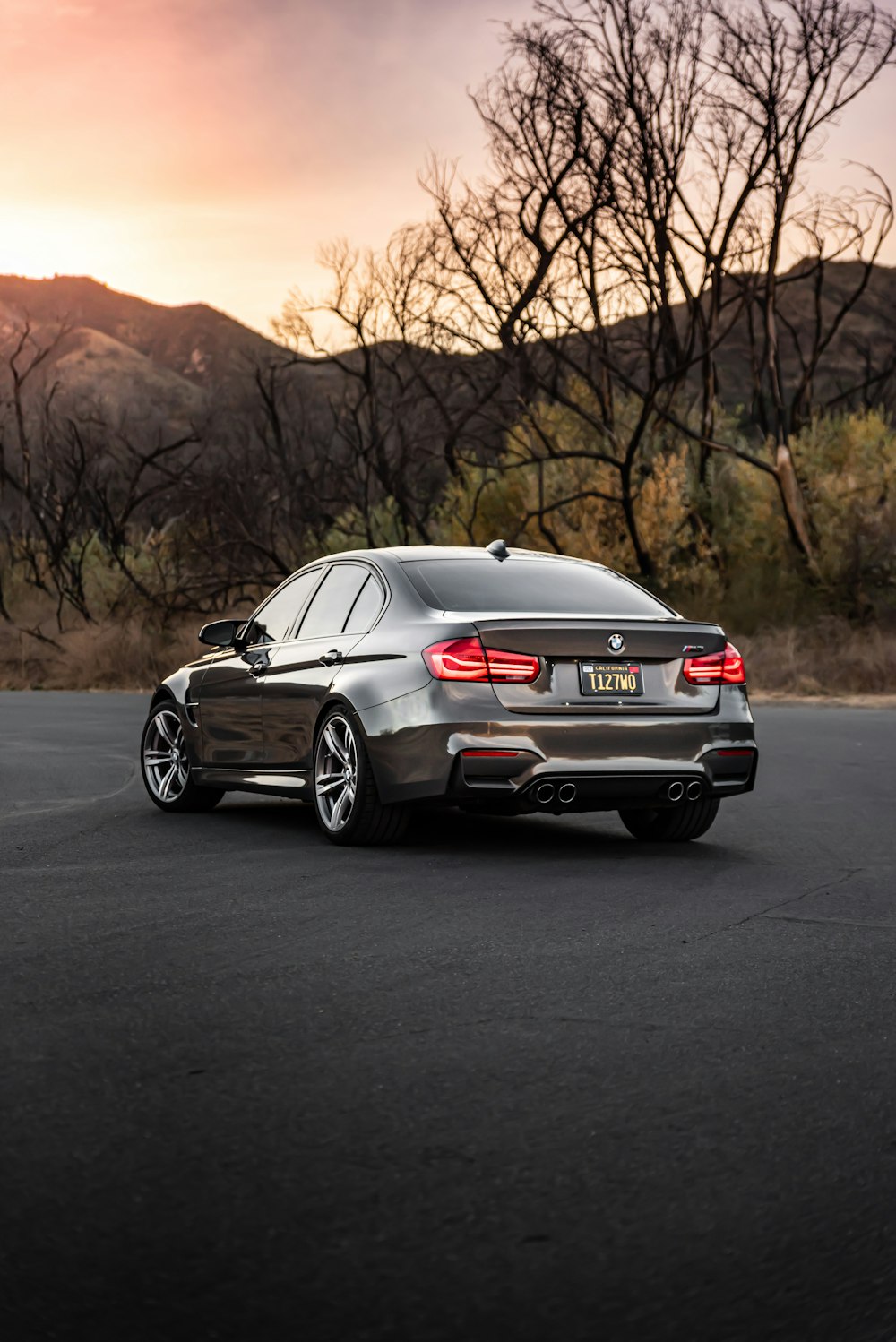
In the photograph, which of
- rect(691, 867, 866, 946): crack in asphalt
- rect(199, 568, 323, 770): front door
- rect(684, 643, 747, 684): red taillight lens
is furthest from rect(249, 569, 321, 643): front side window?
rect(691, 867, 866, 946): crack in asphalt

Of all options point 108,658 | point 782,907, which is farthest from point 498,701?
point 108,658

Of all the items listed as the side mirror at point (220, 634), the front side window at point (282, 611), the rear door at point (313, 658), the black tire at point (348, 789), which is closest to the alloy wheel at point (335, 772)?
the black tire at point (348, 789)

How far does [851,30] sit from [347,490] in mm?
15231

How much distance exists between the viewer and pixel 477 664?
955 cm

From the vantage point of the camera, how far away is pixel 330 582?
1120cm

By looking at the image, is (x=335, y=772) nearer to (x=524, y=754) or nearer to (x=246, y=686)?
(x=524, y=754)

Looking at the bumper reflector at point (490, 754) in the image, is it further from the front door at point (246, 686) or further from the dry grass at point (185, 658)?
the dry grass at point (185, 658)

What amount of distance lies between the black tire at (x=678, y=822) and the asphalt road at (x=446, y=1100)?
1037 mm

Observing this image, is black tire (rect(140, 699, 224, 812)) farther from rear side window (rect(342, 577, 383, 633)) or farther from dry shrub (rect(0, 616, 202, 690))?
dry shrub (rect(0, 616, 202, 690))

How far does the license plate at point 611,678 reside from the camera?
31.7 feet

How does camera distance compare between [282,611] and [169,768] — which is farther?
[169,768]

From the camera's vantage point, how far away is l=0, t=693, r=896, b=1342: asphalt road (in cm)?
351

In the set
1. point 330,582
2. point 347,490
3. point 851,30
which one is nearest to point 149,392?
point 347,490

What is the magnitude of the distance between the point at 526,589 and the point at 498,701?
1.06 metres
